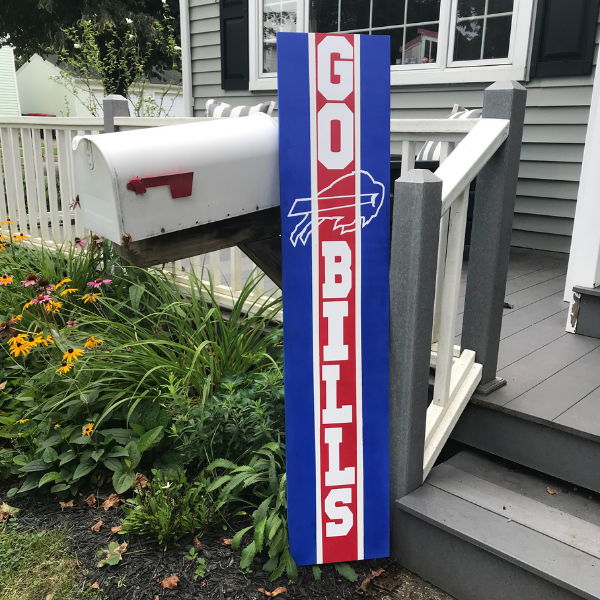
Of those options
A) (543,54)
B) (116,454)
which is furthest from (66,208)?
(543,54)

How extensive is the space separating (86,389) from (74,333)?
0.47 meters

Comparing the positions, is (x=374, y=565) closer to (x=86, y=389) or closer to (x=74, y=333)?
(x=86, y=389)

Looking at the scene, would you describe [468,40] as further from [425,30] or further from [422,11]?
[422,11]

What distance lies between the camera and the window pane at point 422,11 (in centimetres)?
459

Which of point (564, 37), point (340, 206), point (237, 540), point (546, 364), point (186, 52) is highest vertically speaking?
point (186, 52)

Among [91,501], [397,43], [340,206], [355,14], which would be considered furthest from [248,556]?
[355,14]

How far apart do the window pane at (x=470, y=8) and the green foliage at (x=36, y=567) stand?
422cm

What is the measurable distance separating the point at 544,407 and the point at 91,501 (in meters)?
1.60

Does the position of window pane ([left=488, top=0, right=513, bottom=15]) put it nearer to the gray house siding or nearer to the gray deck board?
the gray house siding

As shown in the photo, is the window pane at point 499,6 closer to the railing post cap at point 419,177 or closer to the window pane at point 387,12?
the window pane at point 387,12

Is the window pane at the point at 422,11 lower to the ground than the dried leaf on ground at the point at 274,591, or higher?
higher

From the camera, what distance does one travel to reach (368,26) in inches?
199

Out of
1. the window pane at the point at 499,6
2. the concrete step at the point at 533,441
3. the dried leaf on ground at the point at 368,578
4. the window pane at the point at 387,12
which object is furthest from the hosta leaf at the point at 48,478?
the window pane at the point at 387,12

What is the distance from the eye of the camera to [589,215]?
2666 millimetres
